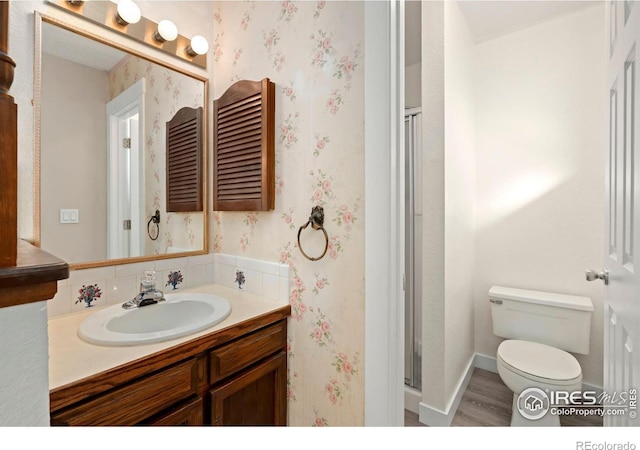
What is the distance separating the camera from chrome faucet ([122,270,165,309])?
3.95ft

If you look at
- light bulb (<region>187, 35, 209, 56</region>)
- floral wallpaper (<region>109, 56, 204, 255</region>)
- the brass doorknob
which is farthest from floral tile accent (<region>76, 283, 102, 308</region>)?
the brass doorknob

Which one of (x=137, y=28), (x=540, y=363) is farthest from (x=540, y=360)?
(x=137, y=28)

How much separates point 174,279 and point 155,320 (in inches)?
→ 10.4

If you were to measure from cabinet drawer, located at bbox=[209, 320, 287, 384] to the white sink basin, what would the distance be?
112 mm

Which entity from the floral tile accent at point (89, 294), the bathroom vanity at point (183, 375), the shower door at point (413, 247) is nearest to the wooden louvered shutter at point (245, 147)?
the bathroom vanity at point (183, 375)

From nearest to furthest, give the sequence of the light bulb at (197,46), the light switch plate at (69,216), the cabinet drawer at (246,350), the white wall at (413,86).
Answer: the cabinet drawer at (246,350), the light switch plate at (69,216), the light bulb at (197,46), the white wall at (413,86)

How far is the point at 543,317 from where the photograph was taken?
6.47 feet

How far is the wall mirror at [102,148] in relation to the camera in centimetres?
110

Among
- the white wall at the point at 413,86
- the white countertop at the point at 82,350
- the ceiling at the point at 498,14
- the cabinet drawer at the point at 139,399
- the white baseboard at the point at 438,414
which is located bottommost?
the white baseboard at the point at 438,414

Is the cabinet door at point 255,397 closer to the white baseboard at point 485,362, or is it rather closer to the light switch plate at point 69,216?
the light switch plate at point 69,216

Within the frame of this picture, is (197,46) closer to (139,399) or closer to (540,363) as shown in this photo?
(139,399)

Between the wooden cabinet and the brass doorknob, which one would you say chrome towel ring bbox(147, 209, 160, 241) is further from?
the brass doorknob

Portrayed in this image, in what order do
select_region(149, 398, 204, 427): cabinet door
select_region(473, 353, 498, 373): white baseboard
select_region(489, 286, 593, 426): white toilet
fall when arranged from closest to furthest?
1. select_region(149, 398, 204, 427): cabinet door
2. select_region(489, 286, 593, 426): white toilet
3. select_region(473, 353, 498, 373): white baseboard

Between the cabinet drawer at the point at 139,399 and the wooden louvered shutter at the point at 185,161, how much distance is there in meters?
0.83
